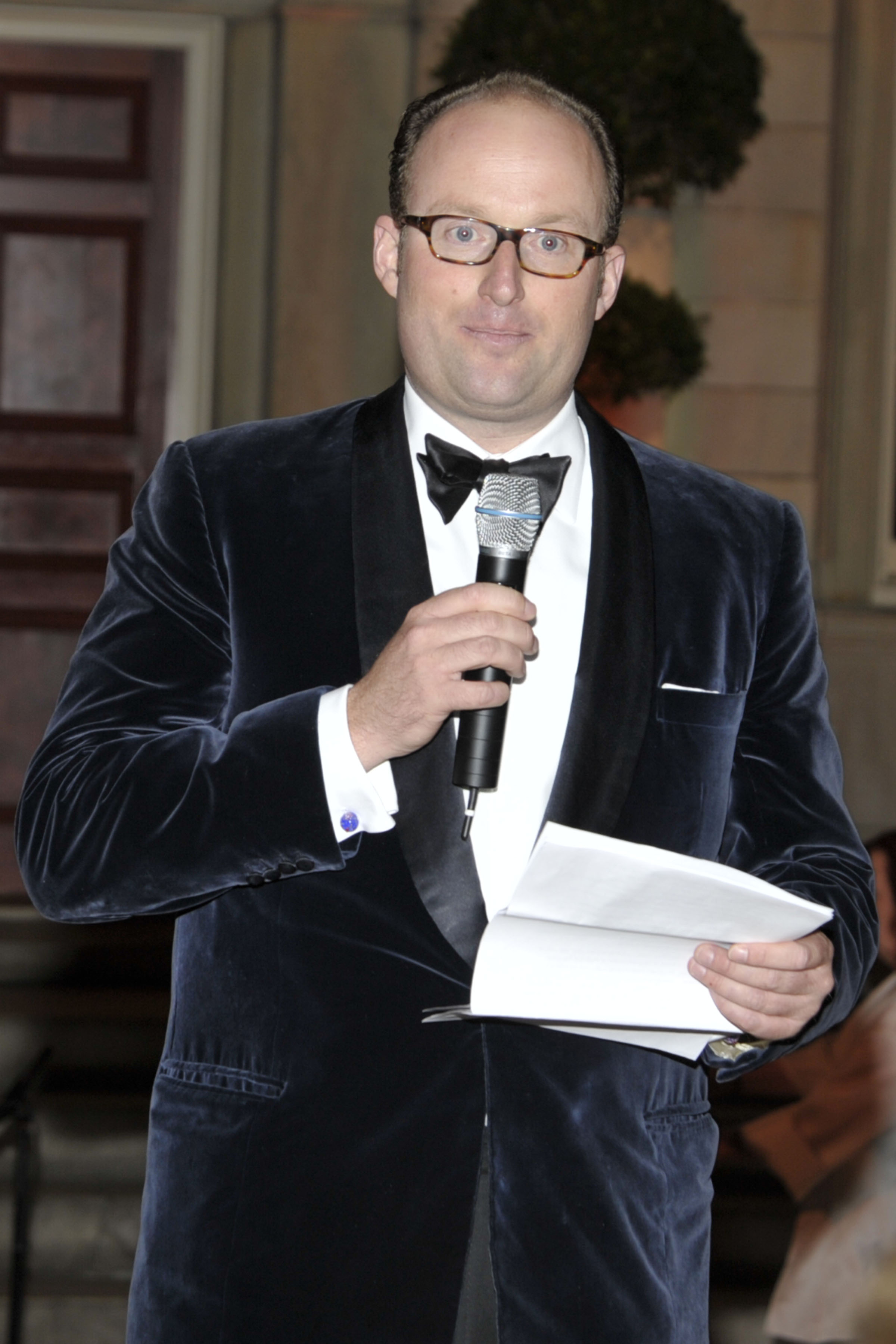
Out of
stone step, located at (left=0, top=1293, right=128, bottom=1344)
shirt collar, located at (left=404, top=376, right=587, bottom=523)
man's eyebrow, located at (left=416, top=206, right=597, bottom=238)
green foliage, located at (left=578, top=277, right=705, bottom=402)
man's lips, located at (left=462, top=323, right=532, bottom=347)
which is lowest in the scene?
stone step, located at (left=0, top=1293, right=128, bottom=1344)

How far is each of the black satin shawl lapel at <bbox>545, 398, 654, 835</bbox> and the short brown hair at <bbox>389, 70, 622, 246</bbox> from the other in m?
0.32

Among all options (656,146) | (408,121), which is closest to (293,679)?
(408,121)

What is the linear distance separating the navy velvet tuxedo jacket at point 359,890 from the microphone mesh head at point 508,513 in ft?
0.52

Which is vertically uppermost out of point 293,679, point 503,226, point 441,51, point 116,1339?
point 441,51

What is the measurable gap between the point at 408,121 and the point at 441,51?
3981 mm

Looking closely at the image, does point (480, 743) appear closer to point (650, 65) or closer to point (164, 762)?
point (164, 762)

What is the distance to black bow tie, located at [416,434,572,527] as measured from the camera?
1596mm

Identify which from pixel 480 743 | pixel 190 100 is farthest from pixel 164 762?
pixel 190 100

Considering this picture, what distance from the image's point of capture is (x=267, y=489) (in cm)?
164

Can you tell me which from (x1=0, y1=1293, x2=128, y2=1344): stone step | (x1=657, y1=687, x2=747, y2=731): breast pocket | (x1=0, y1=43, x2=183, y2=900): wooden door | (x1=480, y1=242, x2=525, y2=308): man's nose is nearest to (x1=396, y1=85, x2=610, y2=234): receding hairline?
(x1=480, y1=242, x2=525, y2=308): man's nose

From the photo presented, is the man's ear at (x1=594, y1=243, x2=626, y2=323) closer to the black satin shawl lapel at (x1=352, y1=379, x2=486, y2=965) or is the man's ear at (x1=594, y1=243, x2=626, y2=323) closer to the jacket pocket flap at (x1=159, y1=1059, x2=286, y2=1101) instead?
the black satin shawl lapel at (x1=352, y1=379, x2=486, y2=965)

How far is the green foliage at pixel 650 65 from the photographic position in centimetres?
481

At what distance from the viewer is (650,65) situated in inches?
191

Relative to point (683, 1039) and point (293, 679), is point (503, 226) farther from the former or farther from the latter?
point (683, 1039)
